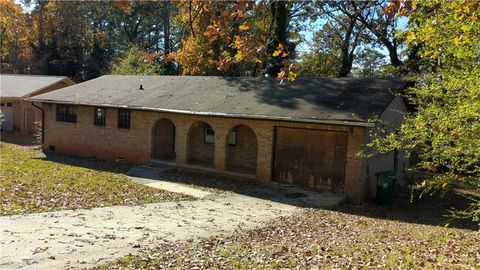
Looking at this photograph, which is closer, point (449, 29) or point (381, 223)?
point (449, 29)

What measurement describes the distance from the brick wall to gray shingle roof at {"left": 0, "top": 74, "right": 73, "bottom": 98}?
40.5 feet

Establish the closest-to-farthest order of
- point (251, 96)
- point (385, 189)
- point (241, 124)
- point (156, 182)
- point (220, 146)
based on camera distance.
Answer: point (385, 189) → point (156, 182) → point (241, 124) → point (220, 146) → point (251, 96)

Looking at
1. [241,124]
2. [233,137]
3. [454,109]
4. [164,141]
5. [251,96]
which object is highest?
[251,96]

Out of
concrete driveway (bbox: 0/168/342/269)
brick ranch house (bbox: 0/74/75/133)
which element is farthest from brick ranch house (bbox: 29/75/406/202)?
brick ranch house (bbox: 0/74/75/133)

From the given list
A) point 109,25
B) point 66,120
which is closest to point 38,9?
point 109,25

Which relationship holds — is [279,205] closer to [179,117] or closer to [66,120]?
[179,117]

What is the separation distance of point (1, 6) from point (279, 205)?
5465 cm

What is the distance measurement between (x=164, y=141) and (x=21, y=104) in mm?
19189

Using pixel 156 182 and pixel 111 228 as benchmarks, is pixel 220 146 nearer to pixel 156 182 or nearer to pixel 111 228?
pixel 156 182

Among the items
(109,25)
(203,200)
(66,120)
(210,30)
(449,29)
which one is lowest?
(203,200)

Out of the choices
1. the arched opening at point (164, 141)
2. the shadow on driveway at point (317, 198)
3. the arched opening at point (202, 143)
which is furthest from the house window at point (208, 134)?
the shadow on driveway at point (317, 198)

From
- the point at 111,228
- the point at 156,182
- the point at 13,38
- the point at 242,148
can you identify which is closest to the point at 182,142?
the point at 242,148

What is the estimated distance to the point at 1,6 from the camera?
54.6 metres

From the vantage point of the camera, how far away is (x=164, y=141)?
22406 mm
